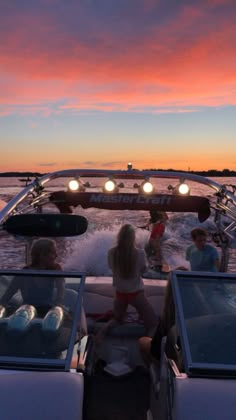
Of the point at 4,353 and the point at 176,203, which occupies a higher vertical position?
the point at 176,203

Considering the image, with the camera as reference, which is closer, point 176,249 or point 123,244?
point 123,244

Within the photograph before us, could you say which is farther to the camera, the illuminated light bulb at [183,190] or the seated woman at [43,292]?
the illuminated light bulb at [183,190]

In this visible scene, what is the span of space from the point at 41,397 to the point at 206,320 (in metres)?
1.05

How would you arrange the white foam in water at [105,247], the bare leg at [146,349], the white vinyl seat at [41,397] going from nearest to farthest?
1. the white vinyl seat at [41,397]
2. the bare leg at [146,349]
3. the white foam in water at [105,247]

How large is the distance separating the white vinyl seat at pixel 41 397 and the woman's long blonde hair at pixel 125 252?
8.20 feet

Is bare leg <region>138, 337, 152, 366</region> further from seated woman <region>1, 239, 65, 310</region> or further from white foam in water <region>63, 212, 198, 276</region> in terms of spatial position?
white foam in water <region>63, 212, 198, 276</region>

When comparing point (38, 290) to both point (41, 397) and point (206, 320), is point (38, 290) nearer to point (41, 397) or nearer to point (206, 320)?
point (41, 397)

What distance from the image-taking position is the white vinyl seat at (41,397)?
80.4 inches

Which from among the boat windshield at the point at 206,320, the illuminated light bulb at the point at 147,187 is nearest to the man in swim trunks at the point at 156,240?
the illuminated light bulb at the point at 147,187

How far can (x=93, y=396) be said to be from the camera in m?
3.96

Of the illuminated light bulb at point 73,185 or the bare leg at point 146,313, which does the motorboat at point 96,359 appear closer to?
the bare leg at point 146,313

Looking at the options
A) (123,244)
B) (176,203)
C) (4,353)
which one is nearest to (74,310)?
(4,353)

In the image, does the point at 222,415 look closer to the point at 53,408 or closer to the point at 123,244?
the point at 53,408

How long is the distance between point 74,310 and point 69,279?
0.82 feet
